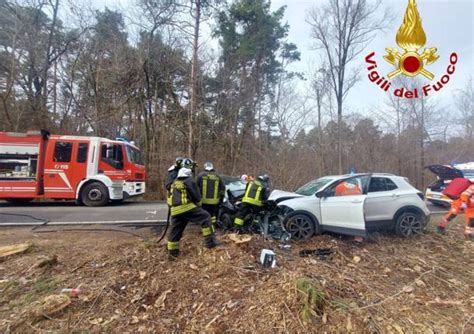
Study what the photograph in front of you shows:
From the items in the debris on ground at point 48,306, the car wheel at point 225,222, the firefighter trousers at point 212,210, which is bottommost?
the debris on ground at point 48,306

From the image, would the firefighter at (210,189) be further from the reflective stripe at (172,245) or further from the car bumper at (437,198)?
the car bumper at (437,198)

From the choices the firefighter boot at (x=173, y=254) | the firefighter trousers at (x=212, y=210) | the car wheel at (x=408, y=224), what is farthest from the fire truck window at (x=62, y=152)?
the car wheel at (x=408, y=224)

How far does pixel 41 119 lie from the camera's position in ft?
56.3

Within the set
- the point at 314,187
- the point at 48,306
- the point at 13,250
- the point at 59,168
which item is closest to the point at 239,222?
the point at 314,187

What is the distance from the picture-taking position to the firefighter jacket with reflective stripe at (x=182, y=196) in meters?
4.63

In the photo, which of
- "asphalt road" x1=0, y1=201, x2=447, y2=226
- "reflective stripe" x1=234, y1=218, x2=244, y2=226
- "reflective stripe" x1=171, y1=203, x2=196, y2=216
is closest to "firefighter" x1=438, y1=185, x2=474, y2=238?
"reflective stripe" x1=234, y1=218, x2=244, y2=226

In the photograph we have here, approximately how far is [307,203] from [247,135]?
13938mm

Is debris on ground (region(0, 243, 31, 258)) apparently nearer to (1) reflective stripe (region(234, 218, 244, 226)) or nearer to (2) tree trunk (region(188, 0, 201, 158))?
(1) reflective stripe (region(234, 218, 244, 226))

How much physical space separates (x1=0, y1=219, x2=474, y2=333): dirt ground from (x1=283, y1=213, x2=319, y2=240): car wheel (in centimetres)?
→ 44

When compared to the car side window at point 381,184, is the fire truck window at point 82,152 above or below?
above

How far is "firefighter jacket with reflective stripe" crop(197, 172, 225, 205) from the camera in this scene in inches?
230

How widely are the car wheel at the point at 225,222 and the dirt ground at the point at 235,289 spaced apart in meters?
1.12

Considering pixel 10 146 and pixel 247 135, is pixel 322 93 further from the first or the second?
pixel 10 146

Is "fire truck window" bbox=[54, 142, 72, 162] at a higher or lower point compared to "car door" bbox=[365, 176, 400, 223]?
higher
